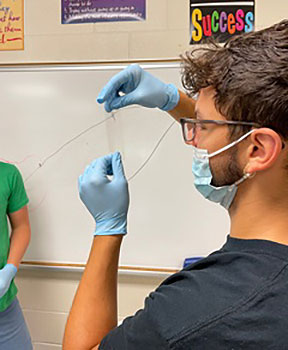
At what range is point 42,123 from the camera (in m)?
1.77

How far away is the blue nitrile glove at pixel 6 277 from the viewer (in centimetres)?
148

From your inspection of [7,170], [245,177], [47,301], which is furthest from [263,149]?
[47,301]

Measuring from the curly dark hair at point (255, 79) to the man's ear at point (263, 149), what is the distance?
18 mm

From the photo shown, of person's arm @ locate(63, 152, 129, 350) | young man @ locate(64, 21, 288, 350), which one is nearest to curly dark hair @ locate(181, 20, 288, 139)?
young man @ locate(64, 21, 288, 350)

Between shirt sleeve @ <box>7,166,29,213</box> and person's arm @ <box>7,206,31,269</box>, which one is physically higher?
shirt sleeve @ <box>7,166,29,213</box>

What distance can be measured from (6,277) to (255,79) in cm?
124

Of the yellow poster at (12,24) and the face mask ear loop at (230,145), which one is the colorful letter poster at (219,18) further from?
the face mask ear loop at (230,145)

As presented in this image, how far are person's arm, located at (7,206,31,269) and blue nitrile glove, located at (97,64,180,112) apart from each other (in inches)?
30.4

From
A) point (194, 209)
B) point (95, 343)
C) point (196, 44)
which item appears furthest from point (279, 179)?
point (196, 44)

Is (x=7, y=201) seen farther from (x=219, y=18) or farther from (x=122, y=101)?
(x=219, y=18)

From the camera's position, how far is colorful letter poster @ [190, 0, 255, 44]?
5.25ft

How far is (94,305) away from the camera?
0.78 m

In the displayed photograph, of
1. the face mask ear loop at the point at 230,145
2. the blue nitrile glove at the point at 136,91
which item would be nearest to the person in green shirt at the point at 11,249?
the blue nitrile glove at the point at 136,91

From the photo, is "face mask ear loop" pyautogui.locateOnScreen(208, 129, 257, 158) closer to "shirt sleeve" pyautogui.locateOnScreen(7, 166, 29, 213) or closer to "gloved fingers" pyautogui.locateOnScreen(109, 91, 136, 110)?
"gloved fingers" pyautogui.locateOnScreen(109, 91, 136, 110)
